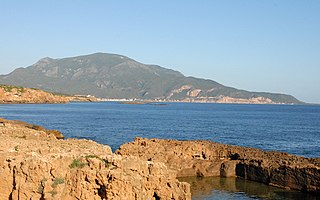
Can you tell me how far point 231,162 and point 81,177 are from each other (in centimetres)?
2378

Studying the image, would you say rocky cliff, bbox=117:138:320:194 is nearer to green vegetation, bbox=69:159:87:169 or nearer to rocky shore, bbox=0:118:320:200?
rocky shore, bbox=0:118:320:200

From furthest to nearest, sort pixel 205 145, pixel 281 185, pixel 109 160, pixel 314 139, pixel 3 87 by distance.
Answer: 1. pixel 3 87
2. pixel 314 139
3. pixel 205 145
4. pixel 281 185
5. pixel 109 160

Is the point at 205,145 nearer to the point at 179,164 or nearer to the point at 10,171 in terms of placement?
the point at 179,164

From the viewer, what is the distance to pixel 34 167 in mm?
18641

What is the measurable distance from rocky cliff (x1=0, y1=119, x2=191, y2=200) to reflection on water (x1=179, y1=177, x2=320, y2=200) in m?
11.5

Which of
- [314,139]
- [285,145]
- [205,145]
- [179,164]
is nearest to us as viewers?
[179,164]

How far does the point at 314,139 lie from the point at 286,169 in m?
42.7

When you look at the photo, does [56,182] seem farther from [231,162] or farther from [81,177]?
[231,162]

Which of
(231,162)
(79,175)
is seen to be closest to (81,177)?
(79,175)

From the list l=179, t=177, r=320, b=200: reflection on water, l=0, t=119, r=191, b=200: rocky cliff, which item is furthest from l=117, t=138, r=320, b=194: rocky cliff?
l=0, t=119, r=191, b=200: rocky cliff

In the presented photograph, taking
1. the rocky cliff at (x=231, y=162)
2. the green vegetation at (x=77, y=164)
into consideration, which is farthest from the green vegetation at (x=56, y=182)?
the rocky cliff at (x=231, y=162)

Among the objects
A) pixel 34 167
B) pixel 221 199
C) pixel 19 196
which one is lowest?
pixel 221 199

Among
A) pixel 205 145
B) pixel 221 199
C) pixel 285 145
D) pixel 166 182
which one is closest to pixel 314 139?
pixel 285 145

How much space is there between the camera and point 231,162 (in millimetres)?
40000
